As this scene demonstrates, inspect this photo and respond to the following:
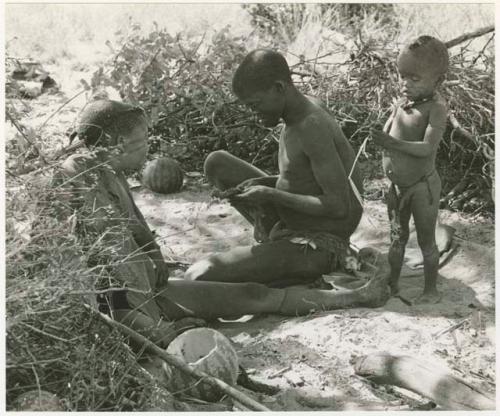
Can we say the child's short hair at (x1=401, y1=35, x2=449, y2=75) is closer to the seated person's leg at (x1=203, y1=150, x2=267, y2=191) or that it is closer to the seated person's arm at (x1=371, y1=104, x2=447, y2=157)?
the seated person's arm at (x1=371, y1=104, x2=447, y2=157)

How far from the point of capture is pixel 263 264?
4.63m

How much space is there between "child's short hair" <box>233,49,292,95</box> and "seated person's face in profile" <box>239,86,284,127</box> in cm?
3

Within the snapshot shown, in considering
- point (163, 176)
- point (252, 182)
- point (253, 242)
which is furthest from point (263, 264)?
point (163, 176)

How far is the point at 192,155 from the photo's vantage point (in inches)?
270

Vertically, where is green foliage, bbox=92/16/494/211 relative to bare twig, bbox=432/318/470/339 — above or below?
above

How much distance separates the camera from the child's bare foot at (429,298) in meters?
4.41

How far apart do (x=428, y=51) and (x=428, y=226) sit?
3.22 feet

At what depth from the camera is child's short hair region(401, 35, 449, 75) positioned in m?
4.15

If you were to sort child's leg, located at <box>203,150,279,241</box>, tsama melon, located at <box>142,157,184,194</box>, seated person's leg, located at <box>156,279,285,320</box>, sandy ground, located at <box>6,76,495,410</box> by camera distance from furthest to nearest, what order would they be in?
tsama melon, located at <box>142,157,184,194</box> < child's leg, located at <box>203,150,279,241</box> < seated person's leg, located at <box>156,279,285,320</box> < sandy ground, located at <box>6,76,495,410</box>

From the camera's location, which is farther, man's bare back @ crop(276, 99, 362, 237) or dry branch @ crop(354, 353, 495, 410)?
man's bare back @ crop(276, 99, 362, 237)

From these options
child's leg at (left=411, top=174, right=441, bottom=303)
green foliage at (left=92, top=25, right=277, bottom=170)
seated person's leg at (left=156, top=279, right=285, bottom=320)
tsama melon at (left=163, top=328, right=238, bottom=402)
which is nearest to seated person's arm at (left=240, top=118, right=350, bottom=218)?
child's leg at (left=411, top=174, right=441, bottom=303)

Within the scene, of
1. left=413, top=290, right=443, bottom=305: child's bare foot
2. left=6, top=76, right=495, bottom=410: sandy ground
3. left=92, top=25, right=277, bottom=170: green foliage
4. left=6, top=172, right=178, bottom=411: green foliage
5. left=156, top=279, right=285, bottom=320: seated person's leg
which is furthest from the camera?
left=92, top=25, right=277, bottom=170: green foliage

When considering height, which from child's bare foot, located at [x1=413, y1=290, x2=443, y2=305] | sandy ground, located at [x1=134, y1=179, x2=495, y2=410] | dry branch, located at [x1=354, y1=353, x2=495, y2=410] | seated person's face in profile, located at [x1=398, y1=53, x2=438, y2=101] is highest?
seated person's face in profile, located at [x1=398, y1=53, x2=438, y2=101]

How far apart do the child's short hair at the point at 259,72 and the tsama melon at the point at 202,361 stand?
4.91ft
